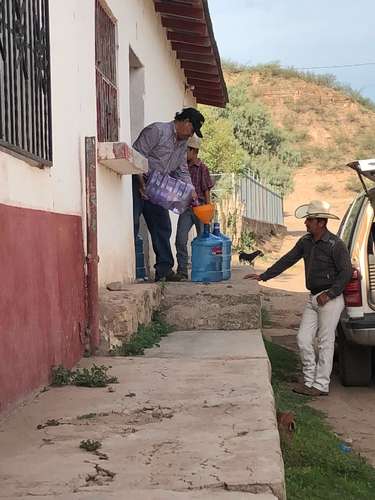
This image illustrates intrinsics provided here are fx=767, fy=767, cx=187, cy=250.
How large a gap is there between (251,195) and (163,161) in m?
18.0

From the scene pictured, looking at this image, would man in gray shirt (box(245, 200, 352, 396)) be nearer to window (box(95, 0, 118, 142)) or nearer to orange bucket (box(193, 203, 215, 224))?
orange bucket (box(193, 203, 215, 224))

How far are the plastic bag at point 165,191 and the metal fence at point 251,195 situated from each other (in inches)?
554

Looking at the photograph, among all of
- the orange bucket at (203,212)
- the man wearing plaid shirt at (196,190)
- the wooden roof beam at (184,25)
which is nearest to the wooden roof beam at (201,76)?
the wooden roof beam at (184,25)

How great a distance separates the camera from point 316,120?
6438 cm

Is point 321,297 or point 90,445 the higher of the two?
point 321,297

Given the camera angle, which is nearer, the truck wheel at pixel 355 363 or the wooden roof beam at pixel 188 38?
the truck wheel at pixel 355 363

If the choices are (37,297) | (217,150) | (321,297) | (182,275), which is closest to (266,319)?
(182,275)

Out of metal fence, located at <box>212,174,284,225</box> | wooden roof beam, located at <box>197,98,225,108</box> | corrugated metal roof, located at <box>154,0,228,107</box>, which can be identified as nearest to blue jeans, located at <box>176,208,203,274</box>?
corrugated metal roof, located at <box>154,0,228,107</box>

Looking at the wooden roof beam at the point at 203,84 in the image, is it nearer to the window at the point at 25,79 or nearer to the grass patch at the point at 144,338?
the grass patch at the point at 144,338

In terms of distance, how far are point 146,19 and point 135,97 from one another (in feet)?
2.96

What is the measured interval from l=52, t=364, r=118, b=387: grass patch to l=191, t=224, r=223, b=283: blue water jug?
11.8 feet

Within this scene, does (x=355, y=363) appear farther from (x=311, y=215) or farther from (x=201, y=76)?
(x=201, y=76)

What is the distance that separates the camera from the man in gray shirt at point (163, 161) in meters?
7.52

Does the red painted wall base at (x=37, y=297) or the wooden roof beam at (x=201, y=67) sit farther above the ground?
the wooden roof beam at (x=201, y=67)
